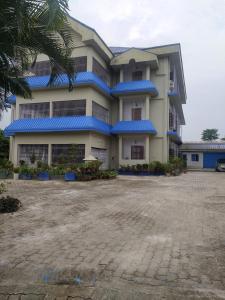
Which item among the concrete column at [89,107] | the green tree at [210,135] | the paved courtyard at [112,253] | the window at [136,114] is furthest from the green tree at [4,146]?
the green tree at [210,135]

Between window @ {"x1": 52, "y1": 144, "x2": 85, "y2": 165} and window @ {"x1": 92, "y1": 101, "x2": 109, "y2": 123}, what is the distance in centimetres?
362

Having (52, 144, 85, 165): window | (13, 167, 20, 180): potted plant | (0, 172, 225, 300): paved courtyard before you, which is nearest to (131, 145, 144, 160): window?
(52, 144, 85, 165): window

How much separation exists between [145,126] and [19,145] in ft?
41.6

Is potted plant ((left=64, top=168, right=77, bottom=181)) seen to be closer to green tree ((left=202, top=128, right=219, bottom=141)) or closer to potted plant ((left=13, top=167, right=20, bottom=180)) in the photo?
potted plant ((left=13, top=167, right=20, bottom=180))

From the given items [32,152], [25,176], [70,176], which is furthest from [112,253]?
[32,152]

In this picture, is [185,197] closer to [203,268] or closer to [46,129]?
[203,268]

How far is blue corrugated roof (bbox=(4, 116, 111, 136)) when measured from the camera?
24125mm

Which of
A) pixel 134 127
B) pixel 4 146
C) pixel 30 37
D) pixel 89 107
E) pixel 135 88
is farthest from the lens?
pixel 4 146

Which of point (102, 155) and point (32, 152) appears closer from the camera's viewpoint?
point (32, 152)

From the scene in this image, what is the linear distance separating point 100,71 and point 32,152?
34.6 feet

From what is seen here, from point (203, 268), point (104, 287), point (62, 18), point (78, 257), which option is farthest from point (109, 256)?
point (62, 18)

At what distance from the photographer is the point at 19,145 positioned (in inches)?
1093

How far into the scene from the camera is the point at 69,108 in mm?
26203

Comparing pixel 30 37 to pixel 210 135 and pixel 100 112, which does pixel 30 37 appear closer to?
pixel 100 112
